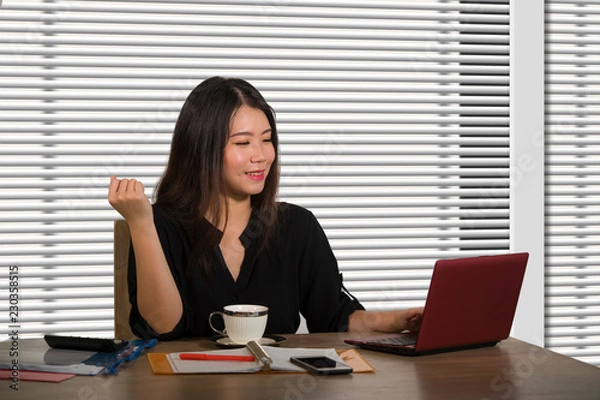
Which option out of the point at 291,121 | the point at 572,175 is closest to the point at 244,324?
the point at 291,121

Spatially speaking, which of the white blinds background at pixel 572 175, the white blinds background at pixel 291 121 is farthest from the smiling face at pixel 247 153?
the white blinds background at pixel 572 175

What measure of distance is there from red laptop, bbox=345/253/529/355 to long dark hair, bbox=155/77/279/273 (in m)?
0.57

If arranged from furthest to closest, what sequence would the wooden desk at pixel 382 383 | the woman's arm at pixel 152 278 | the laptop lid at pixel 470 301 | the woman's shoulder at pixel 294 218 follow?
1. the woman's shoulder at pixel 294 218
2. the woman's arm at pixel 152 278
3. the laptop lid at pixel 470 301
4. the wooden desk at pixel 382 383

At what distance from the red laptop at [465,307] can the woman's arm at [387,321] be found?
0.12 metres

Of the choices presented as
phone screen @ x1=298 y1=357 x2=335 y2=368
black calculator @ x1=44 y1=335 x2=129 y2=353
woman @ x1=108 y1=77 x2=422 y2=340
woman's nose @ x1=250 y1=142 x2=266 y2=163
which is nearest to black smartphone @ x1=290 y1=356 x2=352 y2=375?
phone screen @ x1=298 y1=357 x2=335 y2=368

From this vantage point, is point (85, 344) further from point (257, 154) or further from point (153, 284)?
point (257, 154)

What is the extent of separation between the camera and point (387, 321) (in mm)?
1868

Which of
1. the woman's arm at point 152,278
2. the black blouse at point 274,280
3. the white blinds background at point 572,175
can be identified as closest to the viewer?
the woman's arm at point 152,278

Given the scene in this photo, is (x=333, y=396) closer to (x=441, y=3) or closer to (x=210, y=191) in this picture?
(x=210, y=191)

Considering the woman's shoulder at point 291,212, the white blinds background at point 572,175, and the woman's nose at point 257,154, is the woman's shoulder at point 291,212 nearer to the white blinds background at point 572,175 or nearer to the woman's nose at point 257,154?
the woman's nose at point 257,154

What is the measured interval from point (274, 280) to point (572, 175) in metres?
1.76

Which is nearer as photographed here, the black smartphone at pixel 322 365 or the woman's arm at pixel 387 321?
the black smartphone at pixel 322 365

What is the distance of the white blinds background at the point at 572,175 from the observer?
129 inches

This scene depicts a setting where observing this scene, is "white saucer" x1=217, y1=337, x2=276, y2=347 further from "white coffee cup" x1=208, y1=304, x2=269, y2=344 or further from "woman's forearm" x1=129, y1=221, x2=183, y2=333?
"woman's forearm" x1=129, y1=221, x2=183, y2=333
